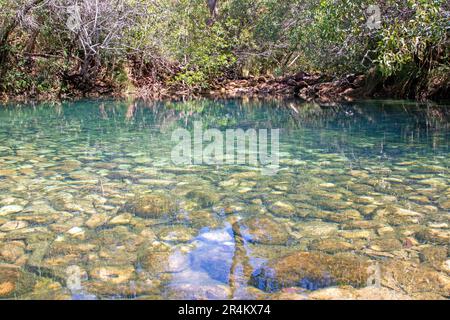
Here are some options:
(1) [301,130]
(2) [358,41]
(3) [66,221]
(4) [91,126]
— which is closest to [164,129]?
(4) [91,126]

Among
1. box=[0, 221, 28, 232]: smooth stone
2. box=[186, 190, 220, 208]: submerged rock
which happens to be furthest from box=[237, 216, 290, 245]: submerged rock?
box=[0, 221, 28, 232]: smooth stone

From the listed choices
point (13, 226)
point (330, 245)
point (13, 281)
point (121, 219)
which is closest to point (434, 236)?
point (330, 245)

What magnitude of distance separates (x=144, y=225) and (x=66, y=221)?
59 centimetres

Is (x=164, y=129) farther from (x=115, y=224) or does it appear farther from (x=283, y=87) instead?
(x=283, y=87)

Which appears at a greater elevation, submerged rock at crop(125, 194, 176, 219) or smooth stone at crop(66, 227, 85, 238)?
submerged rock at crop(125, 194, 176, 219)

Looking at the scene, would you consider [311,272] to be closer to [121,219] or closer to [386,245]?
[386,245]

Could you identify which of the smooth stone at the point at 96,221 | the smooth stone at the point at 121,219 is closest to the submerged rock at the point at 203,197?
the smooth stone at the point at 121,219

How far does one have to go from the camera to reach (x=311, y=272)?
2.43m

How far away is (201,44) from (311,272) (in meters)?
17.8

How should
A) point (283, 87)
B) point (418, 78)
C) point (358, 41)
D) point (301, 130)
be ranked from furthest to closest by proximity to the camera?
point (283, 87)
point (418, 78)
point (358, 41)
point (301, 130)

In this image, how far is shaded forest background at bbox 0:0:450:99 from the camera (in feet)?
36.6

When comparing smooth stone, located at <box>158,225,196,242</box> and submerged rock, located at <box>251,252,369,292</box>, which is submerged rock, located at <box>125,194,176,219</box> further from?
submerged rock, located at <box>251,252,369,292</box>

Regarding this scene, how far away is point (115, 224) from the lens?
3176 millimetres

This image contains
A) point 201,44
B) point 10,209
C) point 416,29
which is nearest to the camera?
point 10,209
